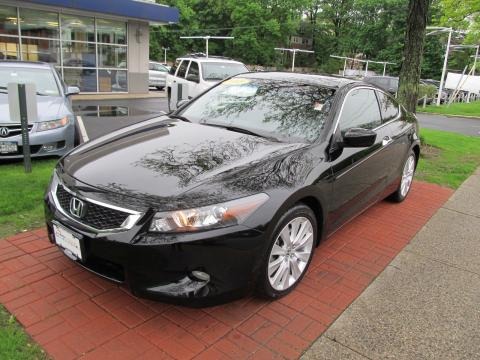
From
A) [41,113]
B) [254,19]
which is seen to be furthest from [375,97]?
[254,19]

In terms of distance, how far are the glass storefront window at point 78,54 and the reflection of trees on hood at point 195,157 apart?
15.0m

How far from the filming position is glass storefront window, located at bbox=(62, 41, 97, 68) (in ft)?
54.3

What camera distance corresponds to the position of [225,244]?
8.91 ft

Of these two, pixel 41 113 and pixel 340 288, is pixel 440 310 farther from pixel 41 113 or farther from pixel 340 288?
pixel 41 113

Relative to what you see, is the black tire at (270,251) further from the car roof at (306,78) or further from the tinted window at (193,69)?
the tinted window at (193,69)

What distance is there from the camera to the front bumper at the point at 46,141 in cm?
612

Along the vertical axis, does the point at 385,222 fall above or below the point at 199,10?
below

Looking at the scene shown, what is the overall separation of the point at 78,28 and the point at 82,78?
1834mm

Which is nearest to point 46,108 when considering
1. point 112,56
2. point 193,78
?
point 193,78

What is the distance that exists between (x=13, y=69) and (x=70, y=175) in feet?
18.1

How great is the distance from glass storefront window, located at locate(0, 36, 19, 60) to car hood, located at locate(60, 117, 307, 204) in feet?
44.5

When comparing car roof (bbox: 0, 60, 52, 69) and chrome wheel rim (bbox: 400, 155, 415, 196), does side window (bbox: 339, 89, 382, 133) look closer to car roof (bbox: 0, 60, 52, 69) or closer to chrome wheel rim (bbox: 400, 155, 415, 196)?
chrome wheel rim (bbox: 400, 155, 415, 196)

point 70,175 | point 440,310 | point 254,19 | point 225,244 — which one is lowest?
point 440,310

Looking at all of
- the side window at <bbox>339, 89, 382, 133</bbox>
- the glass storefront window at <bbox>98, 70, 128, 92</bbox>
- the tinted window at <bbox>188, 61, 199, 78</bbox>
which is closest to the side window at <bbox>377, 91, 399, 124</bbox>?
the side window at <bbox>339, 89, 382, 133</bbox>
